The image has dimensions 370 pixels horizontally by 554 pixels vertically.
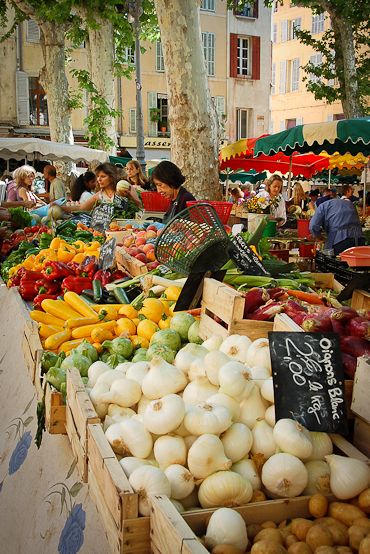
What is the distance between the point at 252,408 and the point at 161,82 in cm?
3333

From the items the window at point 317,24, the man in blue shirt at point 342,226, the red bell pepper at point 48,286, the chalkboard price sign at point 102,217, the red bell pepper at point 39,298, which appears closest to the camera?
the red bell pepper at point 39,298

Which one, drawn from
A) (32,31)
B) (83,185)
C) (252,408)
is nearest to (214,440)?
(252,408)

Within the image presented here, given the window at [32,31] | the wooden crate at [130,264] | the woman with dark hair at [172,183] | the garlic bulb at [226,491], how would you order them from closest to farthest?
the garlic bulb at [226,491], the wooden crate at [130,264], the woman with dark hair at [172,183], the window at [32,31]

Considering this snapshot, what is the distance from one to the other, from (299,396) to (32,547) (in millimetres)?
1360

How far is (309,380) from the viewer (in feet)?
6.95

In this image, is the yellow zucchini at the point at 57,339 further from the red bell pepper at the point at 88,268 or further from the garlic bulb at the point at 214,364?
the garlic bulb at the point at 214,364

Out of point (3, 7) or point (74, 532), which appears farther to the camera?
point (3, 7)

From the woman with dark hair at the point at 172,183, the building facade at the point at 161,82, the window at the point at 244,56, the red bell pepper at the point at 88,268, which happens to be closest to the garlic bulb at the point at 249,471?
the red bell pepper at the point at 88,268

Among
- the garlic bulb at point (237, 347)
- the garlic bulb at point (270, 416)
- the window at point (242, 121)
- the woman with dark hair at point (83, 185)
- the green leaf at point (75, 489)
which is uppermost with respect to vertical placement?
the window at point (242, 121)

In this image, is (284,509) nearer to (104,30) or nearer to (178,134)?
(178,134)

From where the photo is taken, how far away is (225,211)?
16.6 ft

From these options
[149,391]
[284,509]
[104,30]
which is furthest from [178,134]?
[104,30]

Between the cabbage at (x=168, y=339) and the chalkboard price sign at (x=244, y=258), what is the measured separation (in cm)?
69

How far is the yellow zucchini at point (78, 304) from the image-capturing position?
3.90m
